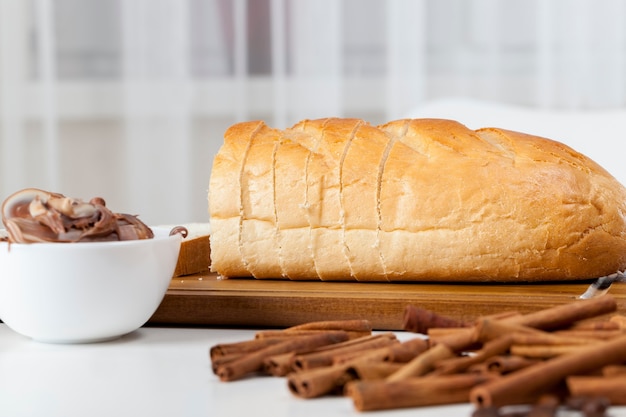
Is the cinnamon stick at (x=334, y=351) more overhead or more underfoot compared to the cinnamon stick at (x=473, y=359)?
more underfoot

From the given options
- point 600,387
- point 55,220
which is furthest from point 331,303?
point 600,387

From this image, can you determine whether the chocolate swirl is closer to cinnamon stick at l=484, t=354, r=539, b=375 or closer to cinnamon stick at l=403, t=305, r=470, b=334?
cinnamon stick at l=403, t=305, r=470, b=334

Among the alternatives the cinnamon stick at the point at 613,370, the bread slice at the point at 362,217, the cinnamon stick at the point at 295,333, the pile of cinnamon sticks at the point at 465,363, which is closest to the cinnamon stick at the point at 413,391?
the pile of cinnamon sticks at the point at 465,363

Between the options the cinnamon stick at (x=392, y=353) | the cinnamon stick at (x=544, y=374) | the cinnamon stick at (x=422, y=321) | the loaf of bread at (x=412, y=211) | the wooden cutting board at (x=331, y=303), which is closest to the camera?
the cinnamon stick at (x=544, y=374)

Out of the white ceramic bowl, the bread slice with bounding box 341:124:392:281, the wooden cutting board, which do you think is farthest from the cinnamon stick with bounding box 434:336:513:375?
the bread slice with bounding box 341:124:392:281

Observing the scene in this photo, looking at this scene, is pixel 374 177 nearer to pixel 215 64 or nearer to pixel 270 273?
pixel 270 273

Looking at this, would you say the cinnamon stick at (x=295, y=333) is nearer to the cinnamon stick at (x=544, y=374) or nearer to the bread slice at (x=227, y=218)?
the cinnamon stick at (x=544, y=374)

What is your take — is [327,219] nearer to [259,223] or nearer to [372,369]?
[259,223]
